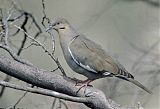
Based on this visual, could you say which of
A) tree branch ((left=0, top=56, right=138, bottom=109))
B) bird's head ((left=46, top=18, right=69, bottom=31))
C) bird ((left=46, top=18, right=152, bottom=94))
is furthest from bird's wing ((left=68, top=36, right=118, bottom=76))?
tree branch ((left=0, top=56, right=138, bottom=109))

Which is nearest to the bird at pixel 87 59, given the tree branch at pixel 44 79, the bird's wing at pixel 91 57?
the bird's wing at pixel 91 57

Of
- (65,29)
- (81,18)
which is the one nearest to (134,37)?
(81,18)

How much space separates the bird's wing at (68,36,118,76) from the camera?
2.94 m

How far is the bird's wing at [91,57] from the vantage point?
2.94m

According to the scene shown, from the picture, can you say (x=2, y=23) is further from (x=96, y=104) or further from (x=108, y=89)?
(x=108, y=89)

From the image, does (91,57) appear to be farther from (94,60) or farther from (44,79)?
(44,79)

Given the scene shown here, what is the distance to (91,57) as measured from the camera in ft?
9.79

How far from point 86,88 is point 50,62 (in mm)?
2763

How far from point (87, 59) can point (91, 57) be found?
27 millimetres

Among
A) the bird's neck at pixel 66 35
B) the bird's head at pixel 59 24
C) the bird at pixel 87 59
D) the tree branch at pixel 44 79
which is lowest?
the tree branch at pixel 44 79

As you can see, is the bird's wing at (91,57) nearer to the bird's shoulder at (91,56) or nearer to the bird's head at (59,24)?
the bird's shoulder at (91,56)

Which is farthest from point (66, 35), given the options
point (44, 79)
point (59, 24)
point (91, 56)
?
point (44, 79)

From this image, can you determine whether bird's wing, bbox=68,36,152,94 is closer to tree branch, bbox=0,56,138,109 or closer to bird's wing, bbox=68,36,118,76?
bird's wing, bbox=68,36,118,76

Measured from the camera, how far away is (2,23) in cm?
289
